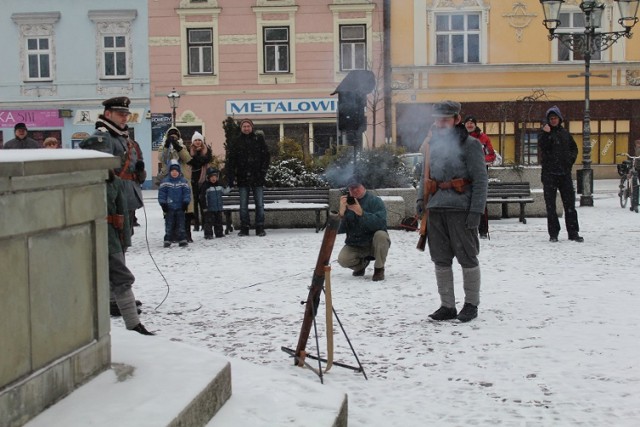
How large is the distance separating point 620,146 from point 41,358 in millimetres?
33063

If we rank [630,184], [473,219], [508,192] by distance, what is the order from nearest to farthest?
[473,219] < [508,192] < [630,184]

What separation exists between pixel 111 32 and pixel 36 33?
269cm

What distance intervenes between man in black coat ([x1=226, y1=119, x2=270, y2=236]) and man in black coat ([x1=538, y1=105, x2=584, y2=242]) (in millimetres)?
4220

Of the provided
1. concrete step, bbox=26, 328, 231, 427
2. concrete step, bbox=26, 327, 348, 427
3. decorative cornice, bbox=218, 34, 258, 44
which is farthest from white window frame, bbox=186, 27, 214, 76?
concrete step, bbox=26, 328, 231, 427

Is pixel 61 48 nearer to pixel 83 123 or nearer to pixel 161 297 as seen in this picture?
pixel 83 123

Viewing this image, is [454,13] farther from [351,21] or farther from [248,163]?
[248,163]

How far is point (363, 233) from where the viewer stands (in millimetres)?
9484

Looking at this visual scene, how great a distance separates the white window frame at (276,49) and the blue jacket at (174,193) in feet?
69.0

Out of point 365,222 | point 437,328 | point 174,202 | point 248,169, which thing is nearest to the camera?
point 437,328

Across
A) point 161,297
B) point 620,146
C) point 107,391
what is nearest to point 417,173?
point 161,297

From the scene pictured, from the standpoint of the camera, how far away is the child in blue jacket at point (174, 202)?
1300cm

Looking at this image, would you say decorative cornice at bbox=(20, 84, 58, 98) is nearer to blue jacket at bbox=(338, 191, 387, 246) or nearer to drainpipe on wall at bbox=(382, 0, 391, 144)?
drainpipe on wall at bbox=(382, 0, 391, 144)

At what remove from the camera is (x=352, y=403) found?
5.12m

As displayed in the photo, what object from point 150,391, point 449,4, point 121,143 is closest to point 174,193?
point 121,143
